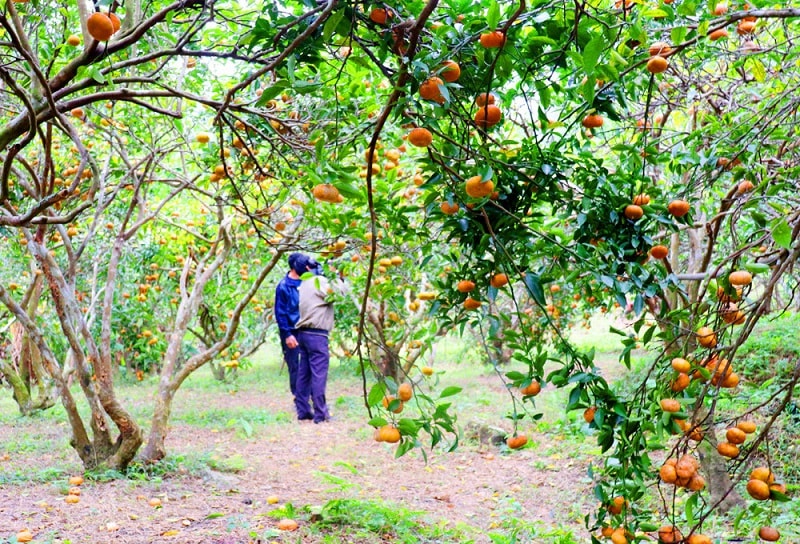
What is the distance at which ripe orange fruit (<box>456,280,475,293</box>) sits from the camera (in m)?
2.45

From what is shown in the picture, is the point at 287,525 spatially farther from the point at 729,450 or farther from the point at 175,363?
the point at 729,450

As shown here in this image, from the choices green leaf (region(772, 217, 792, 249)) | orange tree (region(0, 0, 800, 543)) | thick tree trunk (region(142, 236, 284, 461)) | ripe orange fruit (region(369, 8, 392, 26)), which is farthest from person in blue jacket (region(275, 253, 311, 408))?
green leaf (region(772, 217, 792, 249))

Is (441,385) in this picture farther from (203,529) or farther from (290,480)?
(203,529)

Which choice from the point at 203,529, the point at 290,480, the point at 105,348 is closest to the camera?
the point at 203,529

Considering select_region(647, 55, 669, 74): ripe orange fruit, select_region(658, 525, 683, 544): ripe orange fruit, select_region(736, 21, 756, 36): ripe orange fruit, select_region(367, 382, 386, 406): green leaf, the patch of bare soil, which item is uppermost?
select_region(736, 21, 756, 36): ripe orange fruit

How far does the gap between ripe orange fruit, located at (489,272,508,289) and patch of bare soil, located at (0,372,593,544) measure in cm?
87

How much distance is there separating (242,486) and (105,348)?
4.36ft

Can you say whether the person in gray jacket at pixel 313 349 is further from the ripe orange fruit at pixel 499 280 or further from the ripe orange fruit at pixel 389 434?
the ripe orange fruit at pixel 389 434

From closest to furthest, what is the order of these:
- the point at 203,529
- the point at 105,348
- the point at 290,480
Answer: the point at 203,529 < the point at 105,348 < the point at 290,480

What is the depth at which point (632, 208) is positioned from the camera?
232 cm

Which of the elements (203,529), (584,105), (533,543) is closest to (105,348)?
(203,529)

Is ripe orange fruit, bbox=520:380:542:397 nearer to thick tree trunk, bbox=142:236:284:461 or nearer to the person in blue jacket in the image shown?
thick tree trunk, bbox=142:236:284:461

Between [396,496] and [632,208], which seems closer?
[632,208]

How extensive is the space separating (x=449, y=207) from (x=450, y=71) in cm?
49
